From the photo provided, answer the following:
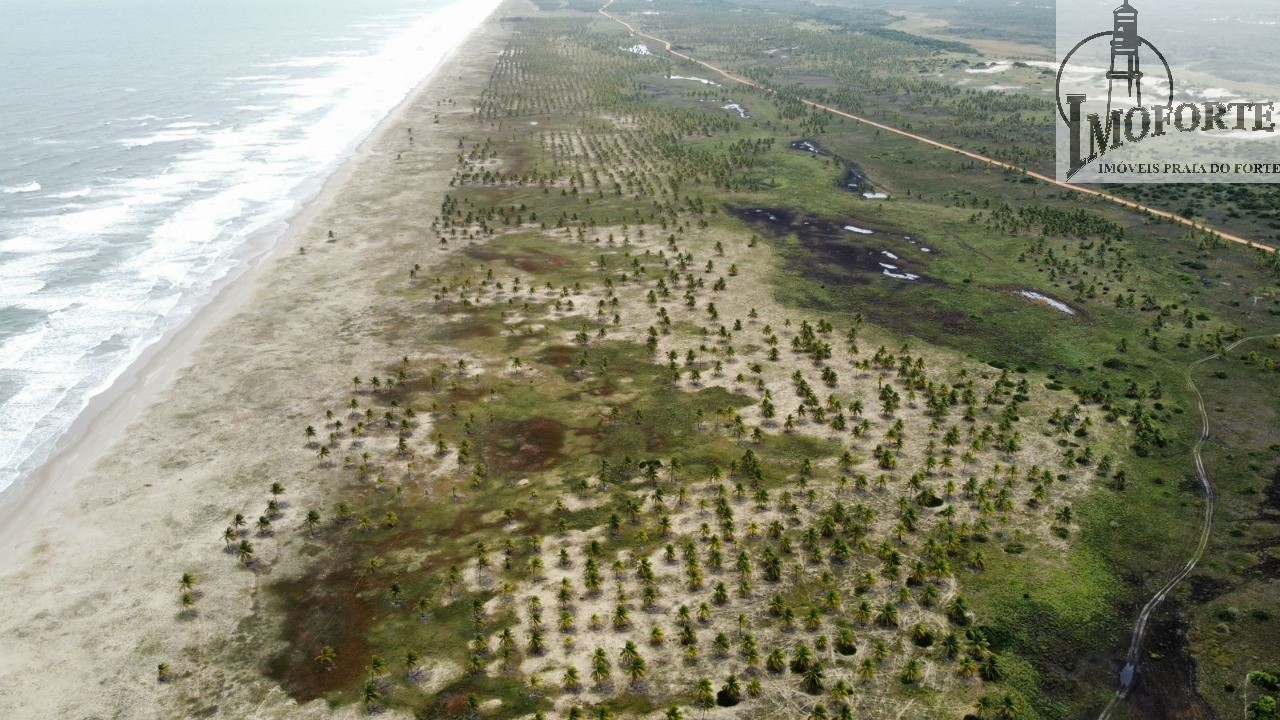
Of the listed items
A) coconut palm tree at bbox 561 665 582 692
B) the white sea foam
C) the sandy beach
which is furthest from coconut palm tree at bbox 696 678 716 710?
the white sea foam

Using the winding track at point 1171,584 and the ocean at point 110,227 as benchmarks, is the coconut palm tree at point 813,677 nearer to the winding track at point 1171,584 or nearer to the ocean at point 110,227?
the winding track at point 1171,584

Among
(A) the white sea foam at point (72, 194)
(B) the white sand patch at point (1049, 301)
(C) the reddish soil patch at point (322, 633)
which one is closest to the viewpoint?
(C) the reddish soil patch at point (322, 633)

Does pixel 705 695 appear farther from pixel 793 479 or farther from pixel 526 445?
pixel 526 445

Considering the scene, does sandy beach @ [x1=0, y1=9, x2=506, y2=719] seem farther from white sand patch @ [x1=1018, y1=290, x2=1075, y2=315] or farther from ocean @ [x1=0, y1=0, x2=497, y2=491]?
white sand patch @ [x1=1018, y1=290, x2=1075, y2=315]

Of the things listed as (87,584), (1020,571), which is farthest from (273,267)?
(1020,571)

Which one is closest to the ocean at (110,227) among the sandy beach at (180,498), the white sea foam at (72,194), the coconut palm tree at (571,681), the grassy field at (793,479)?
the white sea foam at (72,194)

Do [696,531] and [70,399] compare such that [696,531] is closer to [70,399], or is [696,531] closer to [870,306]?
[870,306]
